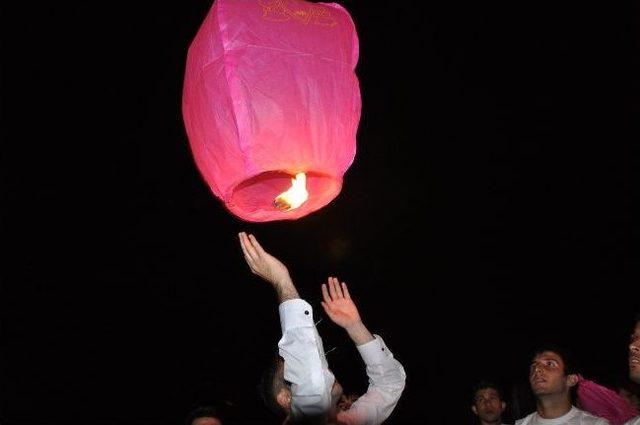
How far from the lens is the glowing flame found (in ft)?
5.21

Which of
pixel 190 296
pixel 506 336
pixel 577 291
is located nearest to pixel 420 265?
pixel 506 336

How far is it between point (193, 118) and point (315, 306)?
150 inches

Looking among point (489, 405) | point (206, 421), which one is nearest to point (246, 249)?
point (206, 421)

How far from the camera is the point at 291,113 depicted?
146cm

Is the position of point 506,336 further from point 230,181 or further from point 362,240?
point 230,181

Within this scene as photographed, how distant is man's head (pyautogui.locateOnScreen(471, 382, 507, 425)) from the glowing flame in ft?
7.53

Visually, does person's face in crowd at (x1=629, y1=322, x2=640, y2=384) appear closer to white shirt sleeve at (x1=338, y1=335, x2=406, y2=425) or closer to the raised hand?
white shirt sleeve at (x1=338, y1=335, x2=406, y2=425)

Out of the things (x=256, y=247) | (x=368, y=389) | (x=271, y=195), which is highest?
(x=271, y=195)

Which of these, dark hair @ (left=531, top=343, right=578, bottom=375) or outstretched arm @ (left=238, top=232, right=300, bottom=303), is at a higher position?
outstretched arm @ (left=238, top=232, right=300, bottom=303)

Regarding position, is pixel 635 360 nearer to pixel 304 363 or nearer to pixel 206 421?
pixel 304 363

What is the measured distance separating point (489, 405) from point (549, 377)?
67cm

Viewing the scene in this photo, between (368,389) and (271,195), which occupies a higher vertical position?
(271,195)

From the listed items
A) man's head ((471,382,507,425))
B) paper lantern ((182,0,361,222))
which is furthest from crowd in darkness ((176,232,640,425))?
paper lantern ((182,0,361,222))

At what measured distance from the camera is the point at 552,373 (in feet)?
9.04
